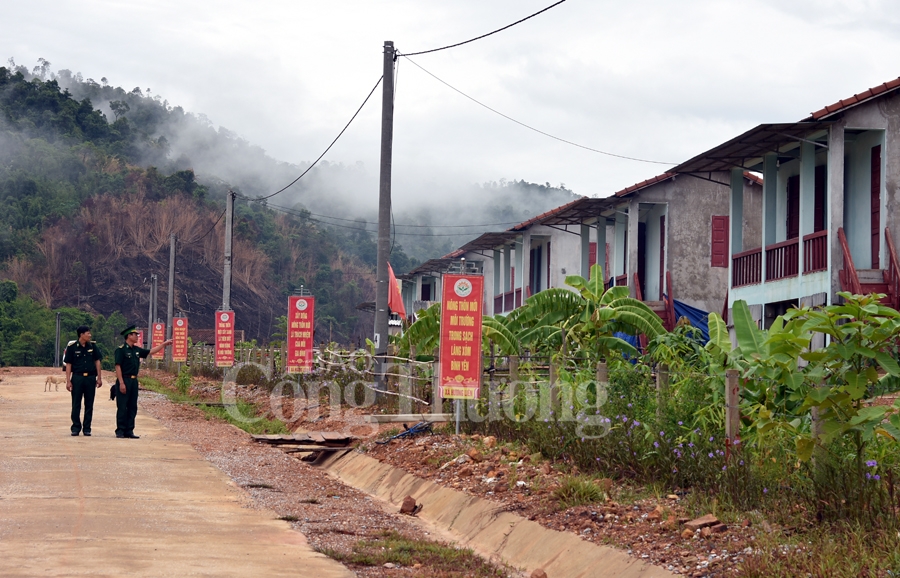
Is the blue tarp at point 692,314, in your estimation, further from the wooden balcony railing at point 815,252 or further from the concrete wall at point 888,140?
the concrete wall at point 888,140

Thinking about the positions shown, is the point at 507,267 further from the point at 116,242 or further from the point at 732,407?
the point at 116,242

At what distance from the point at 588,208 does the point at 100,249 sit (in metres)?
58.2

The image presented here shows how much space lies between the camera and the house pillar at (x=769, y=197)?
19.9m

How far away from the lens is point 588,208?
2661 centimetres

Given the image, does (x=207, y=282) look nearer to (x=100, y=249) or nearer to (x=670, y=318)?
(x=100, y=249)

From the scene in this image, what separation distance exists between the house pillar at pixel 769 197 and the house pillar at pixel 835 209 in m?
2.97

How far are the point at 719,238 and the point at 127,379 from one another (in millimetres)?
15135

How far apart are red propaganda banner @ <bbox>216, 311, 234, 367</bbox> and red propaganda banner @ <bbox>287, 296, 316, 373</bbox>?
8.41 meters

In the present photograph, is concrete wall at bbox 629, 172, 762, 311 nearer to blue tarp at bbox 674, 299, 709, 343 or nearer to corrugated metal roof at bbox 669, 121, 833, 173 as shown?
blue tarp at bbox 674, 299, 709, 343

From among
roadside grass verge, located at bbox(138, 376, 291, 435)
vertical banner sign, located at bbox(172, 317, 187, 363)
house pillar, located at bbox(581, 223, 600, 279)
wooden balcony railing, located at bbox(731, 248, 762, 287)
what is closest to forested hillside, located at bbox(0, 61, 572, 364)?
vertical banner sign, located at bbox(172, 317, 187, 363)

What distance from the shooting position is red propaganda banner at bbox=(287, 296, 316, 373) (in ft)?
84.8

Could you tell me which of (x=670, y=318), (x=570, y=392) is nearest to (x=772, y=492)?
(x=570, y=392)

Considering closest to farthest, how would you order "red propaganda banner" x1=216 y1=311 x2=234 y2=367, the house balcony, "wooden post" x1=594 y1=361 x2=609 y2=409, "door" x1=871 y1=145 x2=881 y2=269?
1. "wooden post" x1=594 y1=361 x2=609 y2=409
2. "door" x1=871 y1=145 x2=881 y2=269
3. the house balcony
4. "red propaganda banner" x1=216 y1=311 x2=234 y2=367

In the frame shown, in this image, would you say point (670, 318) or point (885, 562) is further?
point (670, 318)
